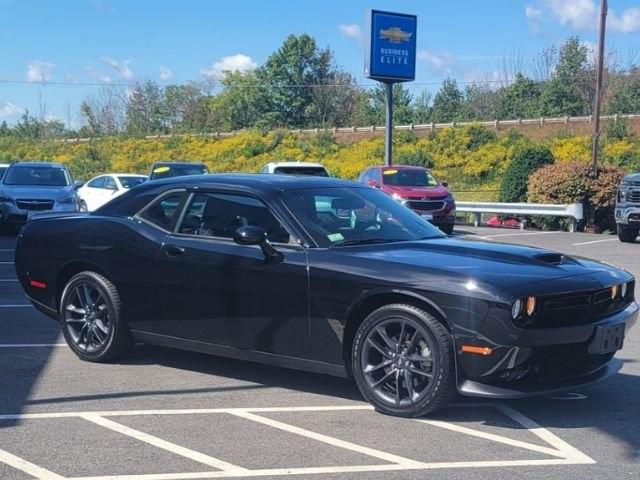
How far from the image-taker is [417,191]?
21453 millimetres

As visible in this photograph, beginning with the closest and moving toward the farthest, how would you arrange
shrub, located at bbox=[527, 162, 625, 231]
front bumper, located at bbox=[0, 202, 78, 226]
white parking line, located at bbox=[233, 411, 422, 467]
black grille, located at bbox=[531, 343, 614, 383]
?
white parking line, located at bbox=[233, 411, 422, 467], black grille, located at bbox=[531, 343, 614, 383], front bumper, located at bbox=[0, 202, 78, 226], shrub, located at bbox=[527, 162, 625, 231]

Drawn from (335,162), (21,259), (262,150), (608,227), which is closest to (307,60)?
(262,150)

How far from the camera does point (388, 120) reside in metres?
29.7

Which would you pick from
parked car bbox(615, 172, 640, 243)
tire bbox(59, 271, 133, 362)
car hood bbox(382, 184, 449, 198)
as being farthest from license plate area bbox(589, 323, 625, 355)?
car hood bbox(382, 184, 449, 198)

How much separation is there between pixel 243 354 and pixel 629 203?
535 inches

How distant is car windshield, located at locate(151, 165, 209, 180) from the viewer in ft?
82.2

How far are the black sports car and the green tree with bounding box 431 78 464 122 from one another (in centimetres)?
7466

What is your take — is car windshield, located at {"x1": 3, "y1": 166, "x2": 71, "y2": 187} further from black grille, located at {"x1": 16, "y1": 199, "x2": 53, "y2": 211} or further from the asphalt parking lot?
the asphalt parking lot

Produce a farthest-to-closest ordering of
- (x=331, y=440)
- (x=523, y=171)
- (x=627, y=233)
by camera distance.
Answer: (x=523, y=171), (x=627, y=233), (x=331, y=440)

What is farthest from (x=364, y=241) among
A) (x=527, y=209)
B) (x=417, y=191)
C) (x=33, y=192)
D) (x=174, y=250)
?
(x=527, y=209)

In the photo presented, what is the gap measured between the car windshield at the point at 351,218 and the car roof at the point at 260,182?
9 centimetres

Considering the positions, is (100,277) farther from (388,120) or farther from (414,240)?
(388,120)

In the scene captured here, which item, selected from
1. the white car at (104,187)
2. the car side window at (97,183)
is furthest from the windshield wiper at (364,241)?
the car side window at (97,183)

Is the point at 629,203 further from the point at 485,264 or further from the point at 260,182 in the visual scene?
the point at 485,264
